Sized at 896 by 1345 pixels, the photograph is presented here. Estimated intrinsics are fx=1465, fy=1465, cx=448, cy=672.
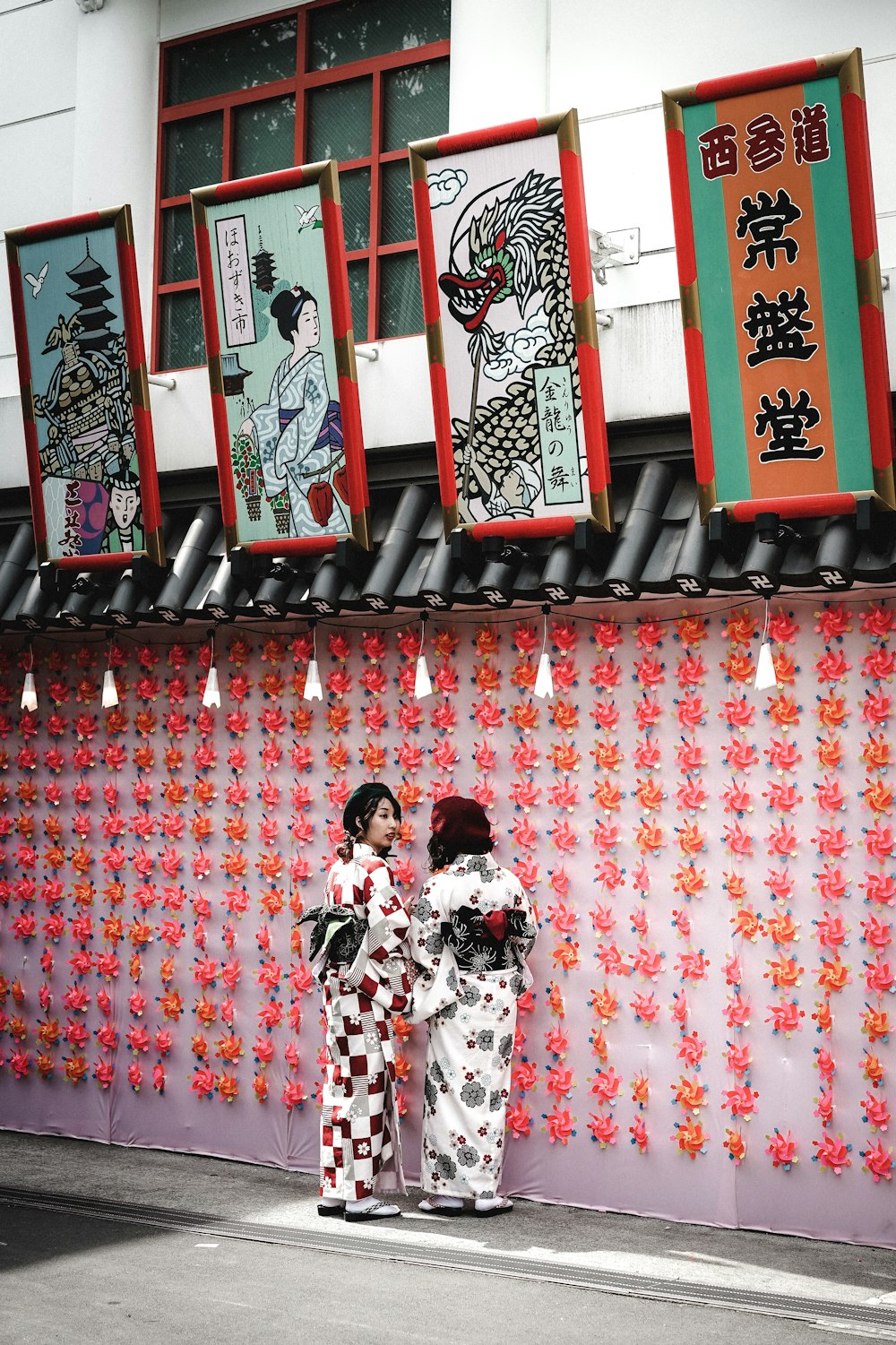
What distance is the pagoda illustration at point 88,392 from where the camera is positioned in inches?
334

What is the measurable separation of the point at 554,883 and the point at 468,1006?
79 cm

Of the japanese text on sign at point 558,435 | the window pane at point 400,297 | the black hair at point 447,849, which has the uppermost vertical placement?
the window pane at point 400,297

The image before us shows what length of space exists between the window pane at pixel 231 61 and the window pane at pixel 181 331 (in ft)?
4.50

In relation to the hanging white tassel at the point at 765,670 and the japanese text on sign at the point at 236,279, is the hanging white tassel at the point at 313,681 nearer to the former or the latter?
the japanese text on sign at the point at 236,279

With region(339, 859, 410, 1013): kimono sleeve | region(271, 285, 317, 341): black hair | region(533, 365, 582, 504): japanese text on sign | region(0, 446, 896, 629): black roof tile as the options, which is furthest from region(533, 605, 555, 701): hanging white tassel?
region(271, 285, 317, 341): black hair

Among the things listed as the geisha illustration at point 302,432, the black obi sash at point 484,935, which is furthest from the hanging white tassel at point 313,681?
the black obi sash at point 484,935

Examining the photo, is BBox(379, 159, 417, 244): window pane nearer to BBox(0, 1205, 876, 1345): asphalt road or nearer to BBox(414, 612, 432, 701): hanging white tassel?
BBox(414, 612, 432, 701): hanging white tassel

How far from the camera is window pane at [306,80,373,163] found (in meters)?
9.14

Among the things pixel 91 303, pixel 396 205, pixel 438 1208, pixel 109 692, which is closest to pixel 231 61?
pixel 396 205

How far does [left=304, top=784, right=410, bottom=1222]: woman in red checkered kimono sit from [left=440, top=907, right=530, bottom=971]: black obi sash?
0.27 meters

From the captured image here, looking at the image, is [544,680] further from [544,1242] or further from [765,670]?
[544,1242]

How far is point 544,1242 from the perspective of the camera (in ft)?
22.6

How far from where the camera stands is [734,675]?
7.25 m

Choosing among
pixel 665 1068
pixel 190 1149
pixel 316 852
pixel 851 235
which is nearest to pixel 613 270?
pixel 851 235
